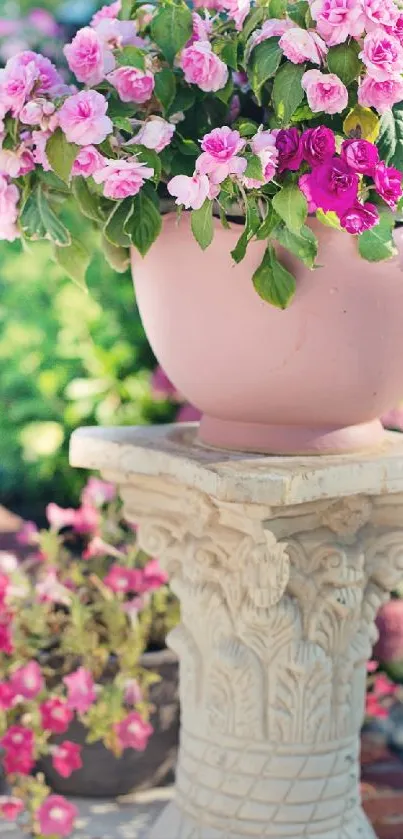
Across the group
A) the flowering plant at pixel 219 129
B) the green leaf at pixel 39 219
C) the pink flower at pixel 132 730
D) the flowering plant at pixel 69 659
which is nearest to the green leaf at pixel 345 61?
the flowering plant at pixel 219 129

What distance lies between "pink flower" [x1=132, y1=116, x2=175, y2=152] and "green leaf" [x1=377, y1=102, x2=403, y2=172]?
0.35m

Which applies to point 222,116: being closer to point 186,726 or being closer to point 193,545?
point 193,545

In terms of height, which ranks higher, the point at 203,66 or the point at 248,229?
the point at 203,66

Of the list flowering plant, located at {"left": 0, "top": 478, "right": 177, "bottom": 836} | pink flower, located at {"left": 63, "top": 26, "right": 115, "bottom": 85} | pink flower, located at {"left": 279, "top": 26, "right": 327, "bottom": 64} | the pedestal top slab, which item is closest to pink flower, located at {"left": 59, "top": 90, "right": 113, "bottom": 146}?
pink flower, located at {"left": 63, "top": 26, "right": 115, "bottom": 85}

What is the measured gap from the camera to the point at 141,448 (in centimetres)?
225

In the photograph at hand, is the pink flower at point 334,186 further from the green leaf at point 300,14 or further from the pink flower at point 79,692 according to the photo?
the pink flower at point 79,692

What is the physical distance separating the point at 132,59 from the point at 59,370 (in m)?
1.95

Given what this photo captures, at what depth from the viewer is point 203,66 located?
1913mm

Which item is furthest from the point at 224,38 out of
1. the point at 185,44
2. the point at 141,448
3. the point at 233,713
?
the point at 233,713

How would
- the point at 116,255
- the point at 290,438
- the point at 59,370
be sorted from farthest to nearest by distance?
the point at 59,370 → the point at 116,255 → the point at 290,438

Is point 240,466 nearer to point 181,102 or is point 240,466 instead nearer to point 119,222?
point 119,222

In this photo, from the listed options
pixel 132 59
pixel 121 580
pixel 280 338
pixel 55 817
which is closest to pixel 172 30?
pixel 132 59

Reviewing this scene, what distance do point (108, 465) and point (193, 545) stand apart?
9.3 inches

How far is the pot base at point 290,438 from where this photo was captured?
2.14 metres
